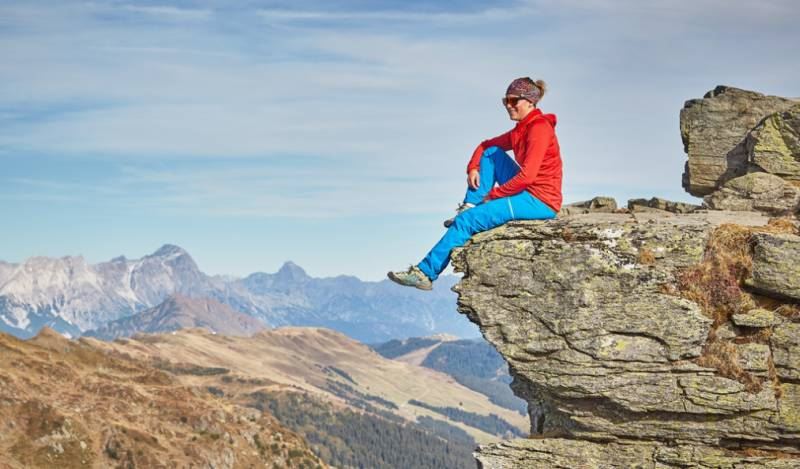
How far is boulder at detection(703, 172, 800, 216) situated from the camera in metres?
28.1

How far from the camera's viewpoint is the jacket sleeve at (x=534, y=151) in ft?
75.2

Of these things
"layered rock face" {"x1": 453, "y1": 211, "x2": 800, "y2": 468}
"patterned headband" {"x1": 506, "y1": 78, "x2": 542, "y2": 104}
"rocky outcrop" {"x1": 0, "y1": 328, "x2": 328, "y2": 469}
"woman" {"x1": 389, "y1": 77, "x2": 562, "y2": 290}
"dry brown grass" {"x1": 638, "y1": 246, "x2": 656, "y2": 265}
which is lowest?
"rocky outcrop" {"x1": 0, "y1": 328, "x2": 328, "y2": 469}

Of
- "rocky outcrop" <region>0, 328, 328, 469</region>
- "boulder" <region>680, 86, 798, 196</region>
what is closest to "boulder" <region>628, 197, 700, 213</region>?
"boulder" <region>680, 86, 798, 196</region>

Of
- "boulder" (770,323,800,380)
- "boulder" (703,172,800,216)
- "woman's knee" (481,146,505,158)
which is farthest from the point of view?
"boulder" (703,172,800,216)

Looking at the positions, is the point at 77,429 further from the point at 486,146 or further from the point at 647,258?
the point at 647,258

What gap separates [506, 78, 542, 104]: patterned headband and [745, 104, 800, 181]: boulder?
40.4 feet

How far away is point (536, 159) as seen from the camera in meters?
23.0

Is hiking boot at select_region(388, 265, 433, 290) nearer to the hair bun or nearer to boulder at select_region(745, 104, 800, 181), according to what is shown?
the hair bun

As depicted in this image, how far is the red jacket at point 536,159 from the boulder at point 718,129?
12344mm

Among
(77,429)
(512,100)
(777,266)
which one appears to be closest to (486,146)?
(512,100)

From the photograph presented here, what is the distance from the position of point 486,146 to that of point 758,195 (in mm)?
11555

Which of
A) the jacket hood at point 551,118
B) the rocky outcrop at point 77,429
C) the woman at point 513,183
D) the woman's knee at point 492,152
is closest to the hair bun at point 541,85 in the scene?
the woman at point 513,183

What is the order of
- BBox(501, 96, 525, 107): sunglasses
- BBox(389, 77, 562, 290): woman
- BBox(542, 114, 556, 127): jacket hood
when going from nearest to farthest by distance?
1. BBox(389, 77, 562, 290): woman
2. BBox(501, 96, 525, 107): sunglasses
3. BBox(542, 114, 556, 127): jacket hood

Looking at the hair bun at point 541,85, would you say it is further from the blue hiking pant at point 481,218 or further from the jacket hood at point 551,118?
the blue hiking pant at point 481,218
